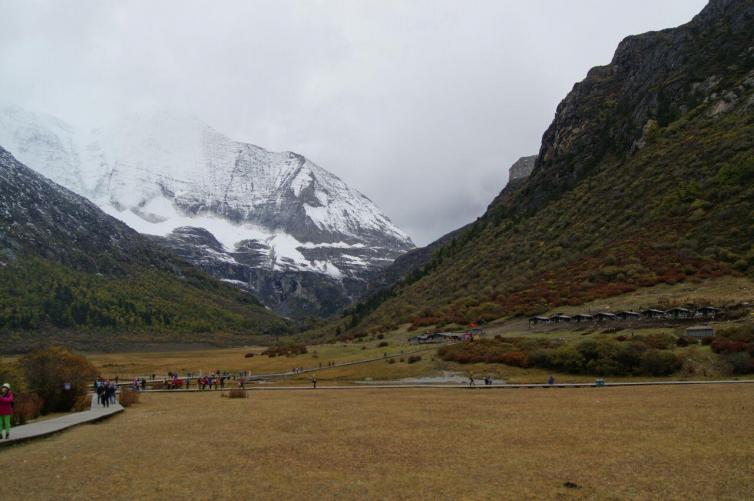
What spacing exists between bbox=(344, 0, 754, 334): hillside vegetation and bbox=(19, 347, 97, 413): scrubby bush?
49.7 metres

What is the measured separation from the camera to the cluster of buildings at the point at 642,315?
47969 mm

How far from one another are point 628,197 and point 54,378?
83.5 m

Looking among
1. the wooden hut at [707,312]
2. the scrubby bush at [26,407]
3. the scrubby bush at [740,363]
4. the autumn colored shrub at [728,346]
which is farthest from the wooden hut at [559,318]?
the scrubby bush at [26,407]

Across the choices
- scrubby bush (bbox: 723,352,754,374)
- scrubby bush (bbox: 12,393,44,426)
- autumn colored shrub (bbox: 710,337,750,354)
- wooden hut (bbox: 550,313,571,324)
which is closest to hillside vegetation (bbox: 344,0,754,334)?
wooden hut (bbox: 550,313,571,324)

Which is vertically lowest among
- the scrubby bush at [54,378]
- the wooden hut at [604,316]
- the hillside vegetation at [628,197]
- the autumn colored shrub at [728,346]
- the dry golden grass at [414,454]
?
the dry golden grass at [414,454]

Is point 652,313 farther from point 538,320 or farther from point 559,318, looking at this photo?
point 538,320

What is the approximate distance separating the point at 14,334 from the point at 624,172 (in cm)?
13981

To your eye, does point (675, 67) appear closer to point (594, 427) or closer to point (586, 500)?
point (594, 427)

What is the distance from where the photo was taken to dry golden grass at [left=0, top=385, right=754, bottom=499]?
1113 cm

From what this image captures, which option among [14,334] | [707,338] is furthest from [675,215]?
[14,334]

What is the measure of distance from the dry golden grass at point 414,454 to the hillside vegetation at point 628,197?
4790 cm

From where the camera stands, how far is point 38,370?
3027 centimetres

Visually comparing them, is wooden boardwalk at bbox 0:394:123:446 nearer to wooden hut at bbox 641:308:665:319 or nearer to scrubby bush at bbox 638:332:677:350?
scrubby bush at bbox 638:332:677:350

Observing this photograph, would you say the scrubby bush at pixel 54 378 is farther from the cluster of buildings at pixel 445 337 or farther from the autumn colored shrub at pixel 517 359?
the cluster of buildings at pixel 445 337
